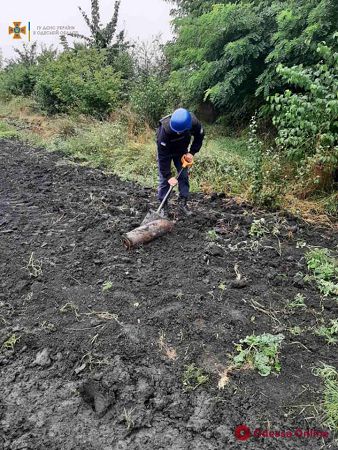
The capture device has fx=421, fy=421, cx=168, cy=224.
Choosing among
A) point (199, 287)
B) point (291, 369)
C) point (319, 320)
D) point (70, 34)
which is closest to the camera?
point (291, 369)

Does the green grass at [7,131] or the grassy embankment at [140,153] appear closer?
the grassy embankment at [140,153]

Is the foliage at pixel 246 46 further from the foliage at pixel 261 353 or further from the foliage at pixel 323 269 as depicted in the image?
the foliage at pixel 261 353

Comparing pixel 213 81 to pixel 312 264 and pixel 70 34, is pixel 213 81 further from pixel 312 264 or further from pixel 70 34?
pixel 70 34

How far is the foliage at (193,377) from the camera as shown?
2.48m

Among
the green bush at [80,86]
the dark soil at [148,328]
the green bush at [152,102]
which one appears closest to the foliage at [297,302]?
the dark soil at [148,328]

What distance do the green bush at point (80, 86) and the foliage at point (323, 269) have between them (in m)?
7.13

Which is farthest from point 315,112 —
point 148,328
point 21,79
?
point 21,79

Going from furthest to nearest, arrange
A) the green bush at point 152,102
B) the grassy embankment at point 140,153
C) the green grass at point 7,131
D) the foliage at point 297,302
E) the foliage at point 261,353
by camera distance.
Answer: the green grass at point 7,131, the green bush at point 152,102, the grassy embankment at point 140,153, the foliage at point 297,302, the foliage at point 261,353

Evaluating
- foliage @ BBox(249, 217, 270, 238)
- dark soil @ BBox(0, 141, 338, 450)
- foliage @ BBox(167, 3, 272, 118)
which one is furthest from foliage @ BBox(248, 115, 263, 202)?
foliage @ BBox(167, 3, 272, 118)

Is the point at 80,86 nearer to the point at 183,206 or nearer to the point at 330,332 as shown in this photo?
the point at 183,206

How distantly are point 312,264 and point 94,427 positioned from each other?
7.63 ft

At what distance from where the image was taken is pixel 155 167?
683 cm

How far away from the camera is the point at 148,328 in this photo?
295 centimetres

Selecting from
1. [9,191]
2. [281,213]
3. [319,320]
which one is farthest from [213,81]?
[319,320]
